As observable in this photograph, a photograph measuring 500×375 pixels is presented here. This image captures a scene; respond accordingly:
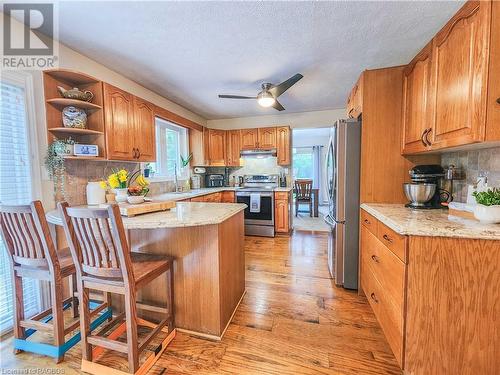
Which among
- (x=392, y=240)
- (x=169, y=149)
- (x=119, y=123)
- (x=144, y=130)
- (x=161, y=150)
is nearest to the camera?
(x=392, y=240)

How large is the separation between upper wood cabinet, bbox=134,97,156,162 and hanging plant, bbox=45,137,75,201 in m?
0.72

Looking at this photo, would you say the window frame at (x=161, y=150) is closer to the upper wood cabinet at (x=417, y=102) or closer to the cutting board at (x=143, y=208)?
the cutting board at (x=143, y=208)

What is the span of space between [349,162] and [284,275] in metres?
1.52

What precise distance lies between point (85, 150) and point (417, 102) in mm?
2932

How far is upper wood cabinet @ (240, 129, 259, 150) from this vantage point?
4.48m

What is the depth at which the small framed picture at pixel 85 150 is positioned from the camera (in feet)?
6.40

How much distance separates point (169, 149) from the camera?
385cm

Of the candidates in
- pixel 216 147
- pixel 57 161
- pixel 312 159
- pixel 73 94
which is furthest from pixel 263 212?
pixel 312 159

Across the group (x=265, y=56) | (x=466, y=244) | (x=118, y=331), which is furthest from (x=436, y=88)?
(x=118, y=331)

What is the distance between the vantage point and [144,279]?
1337 millimetres

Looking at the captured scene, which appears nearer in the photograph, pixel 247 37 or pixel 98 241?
pixel 98 241

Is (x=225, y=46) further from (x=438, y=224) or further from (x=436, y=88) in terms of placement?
(x=438, y=224)

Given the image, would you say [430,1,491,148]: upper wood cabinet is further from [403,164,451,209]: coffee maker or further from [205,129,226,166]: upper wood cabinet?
[205,129,226,166]: upper wood cabinet

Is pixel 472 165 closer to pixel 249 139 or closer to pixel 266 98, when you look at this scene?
pixel 266 98
